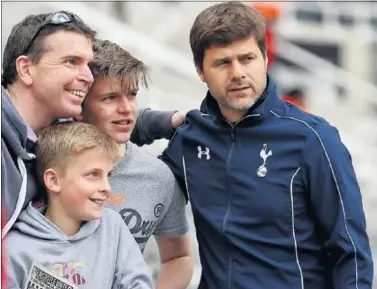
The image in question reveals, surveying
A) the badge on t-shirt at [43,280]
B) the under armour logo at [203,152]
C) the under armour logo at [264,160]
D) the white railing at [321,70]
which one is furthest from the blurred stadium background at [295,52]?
the badge on t-shirt at [43,280]

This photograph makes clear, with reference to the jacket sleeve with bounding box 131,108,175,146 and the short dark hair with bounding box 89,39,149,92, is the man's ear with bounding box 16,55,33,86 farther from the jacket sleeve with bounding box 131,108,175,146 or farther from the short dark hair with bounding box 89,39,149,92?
the jacket sleeve with bounding box 131,108,175,146

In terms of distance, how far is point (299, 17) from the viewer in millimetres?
20500

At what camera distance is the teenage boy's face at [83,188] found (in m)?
3.34

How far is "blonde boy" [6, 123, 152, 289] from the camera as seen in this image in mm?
3215

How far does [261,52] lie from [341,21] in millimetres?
17254

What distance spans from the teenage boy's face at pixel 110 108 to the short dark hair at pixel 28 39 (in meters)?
0.21

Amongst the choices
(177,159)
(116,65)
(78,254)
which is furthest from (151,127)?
(78,254)

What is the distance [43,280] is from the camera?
10.5 ft

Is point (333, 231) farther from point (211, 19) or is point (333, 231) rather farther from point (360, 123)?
point (360, 123)

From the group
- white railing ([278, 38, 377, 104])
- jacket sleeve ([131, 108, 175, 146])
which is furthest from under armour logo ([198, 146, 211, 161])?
white railing ([278, 38, 377, 104])

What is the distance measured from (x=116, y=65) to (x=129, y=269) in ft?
2.39

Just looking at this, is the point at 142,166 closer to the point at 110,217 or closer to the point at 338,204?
the point at 110,217

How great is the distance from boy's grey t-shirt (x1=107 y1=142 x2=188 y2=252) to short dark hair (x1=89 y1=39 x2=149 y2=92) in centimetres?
26

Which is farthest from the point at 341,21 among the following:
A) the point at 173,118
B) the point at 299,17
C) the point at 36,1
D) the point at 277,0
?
the point at 173,118
